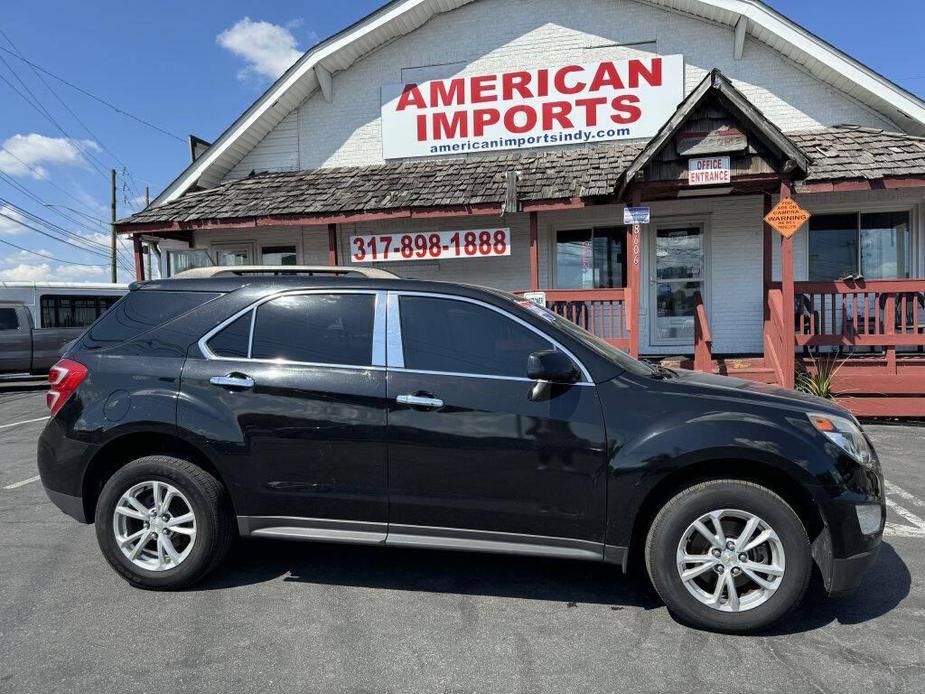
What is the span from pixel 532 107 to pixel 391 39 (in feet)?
10.1

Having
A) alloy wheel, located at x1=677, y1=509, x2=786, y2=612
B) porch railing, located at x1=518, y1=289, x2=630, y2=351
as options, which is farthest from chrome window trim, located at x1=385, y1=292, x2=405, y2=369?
porch railing, located at x1=518, y1=289, x2=630, y2=351

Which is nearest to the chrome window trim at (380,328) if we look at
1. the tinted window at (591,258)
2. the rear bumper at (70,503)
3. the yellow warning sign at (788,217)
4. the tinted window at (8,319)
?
the rear bumper at (70,503)

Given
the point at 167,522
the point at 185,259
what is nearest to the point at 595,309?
the point at 167,522

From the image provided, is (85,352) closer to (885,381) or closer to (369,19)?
(885,381)

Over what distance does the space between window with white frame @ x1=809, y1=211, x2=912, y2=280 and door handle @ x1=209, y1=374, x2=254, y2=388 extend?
10.0 metres

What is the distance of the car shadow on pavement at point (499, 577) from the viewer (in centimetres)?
332

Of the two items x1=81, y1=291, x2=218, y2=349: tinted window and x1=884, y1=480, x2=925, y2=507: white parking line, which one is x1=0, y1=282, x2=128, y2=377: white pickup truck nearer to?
x1=81, y1=291, x2=218, y2=349: tinted window

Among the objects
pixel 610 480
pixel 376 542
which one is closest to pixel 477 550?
pixel 376 542

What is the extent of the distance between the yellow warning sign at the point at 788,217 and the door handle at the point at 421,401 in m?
6.57

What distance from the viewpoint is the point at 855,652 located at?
2.86 metres

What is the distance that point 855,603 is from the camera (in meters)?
3.33

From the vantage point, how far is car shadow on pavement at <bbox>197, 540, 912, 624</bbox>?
3320 mm

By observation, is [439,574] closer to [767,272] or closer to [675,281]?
[767,272]

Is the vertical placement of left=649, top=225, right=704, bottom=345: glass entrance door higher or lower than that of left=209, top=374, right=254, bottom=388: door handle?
higher
